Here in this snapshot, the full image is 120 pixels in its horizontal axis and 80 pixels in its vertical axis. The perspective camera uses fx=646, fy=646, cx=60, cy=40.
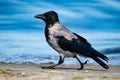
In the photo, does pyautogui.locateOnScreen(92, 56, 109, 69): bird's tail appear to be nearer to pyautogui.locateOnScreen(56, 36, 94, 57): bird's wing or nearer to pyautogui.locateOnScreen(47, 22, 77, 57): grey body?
pyautogui.locateOnScreen(56, 36, 94, 57): bird's wing

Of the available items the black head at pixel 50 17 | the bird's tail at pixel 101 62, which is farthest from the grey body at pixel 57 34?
the bird's tail at pixel 101 62

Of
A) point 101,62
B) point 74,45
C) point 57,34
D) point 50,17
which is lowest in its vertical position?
point 101,62

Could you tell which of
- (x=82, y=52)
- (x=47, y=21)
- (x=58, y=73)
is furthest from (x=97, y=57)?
(x=58, y=73)

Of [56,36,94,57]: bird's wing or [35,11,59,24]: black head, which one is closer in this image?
[56,36,94,57]: bird's wing

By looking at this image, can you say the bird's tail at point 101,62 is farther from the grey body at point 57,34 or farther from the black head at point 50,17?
the black head at point 50,17

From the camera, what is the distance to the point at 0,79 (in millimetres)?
8141

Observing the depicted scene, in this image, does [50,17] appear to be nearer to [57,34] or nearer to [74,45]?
[57,34]

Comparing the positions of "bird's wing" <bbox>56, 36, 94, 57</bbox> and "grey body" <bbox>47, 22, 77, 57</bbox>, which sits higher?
A: "grey body" <bbox>47, 22, 77, 57</bbox>

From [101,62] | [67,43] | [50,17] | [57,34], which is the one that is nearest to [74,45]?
[67,43]

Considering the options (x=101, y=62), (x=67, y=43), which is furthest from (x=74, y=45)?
(x=101, y=62)

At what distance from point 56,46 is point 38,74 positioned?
1.74m

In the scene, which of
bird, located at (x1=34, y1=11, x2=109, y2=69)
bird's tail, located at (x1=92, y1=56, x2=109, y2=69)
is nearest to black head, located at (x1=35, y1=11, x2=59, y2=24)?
bird, located at (x1=34, y1=11, x2=109, y2=69)

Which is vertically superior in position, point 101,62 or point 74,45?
point 74,45

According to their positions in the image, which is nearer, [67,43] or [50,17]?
[67,43]
